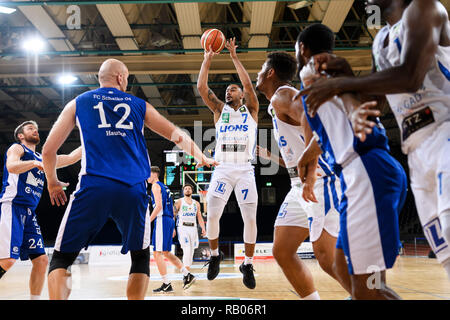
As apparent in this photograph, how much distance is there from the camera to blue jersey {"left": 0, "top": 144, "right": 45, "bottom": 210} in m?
4.89

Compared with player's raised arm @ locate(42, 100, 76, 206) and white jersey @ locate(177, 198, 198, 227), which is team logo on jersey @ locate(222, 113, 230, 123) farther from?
white jersey @ locate(177, 198, 198, 227)

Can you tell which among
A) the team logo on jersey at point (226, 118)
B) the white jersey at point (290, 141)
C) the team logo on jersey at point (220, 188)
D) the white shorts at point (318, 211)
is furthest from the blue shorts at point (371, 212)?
the team logo on jersey at point (226, 118)

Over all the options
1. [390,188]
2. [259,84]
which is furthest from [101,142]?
[390,188]

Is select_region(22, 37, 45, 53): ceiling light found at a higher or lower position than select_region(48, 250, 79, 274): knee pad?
higher

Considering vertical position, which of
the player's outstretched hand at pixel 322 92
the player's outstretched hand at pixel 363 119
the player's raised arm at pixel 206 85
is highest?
the player's raised arm at pixel 206 85

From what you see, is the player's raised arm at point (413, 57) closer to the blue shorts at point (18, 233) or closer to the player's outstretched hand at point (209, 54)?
the player's outstretched hand at point (209, 54)

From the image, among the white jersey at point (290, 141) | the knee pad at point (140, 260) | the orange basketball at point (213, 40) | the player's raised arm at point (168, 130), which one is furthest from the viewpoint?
the orange basketball at point (213, 40)

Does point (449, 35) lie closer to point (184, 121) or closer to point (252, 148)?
point (252, 148)

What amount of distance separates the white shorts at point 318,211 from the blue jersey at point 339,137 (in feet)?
2.90

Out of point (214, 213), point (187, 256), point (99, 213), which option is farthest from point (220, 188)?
point (187, 256)

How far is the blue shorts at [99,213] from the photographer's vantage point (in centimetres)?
271

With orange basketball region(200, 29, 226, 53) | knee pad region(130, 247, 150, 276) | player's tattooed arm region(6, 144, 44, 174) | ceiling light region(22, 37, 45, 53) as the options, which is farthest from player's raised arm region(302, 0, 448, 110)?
ceiling light region(22, 37, 45, 53)

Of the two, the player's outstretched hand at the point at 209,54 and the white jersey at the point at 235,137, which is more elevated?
the player's outstretched hand at the point at 209,54
